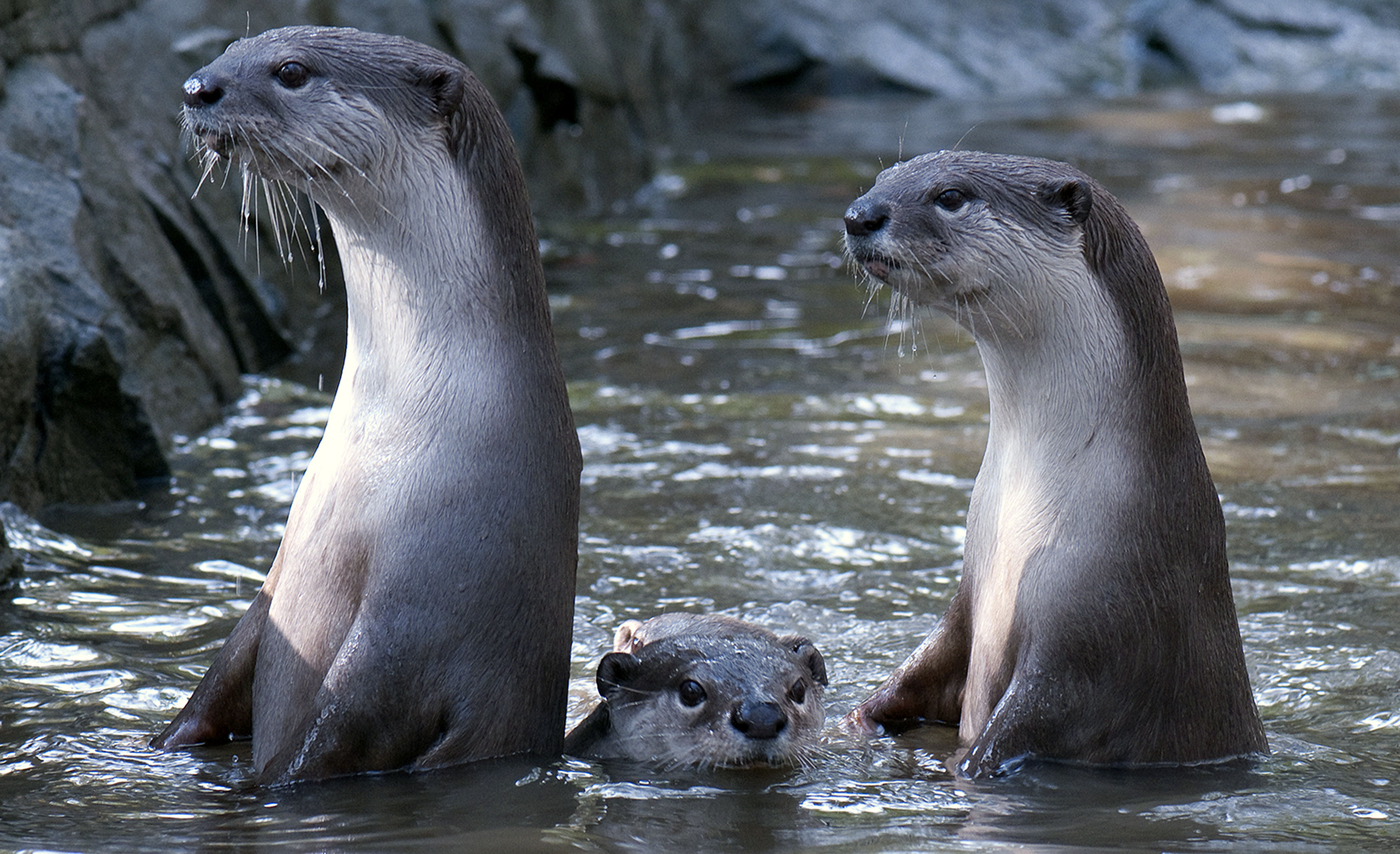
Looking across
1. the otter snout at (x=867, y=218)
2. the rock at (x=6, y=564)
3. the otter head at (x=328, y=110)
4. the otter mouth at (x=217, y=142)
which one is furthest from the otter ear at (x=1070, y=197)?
the rock at (x=6, y=564)

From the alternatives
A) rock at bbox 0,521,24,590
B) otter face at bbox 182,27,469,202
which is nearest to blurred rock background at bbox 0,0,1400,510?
rock at bbox 0,521,24,590

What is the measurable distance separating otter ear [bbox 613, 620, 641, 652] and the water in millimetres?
142

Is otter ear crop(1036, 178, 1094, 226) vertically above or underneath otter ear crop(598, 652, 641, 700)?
above

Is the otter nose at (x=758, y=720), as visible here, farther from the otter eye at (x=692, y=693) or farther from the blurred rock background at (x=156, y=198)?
the blurred rock background at (x=156, y=198)

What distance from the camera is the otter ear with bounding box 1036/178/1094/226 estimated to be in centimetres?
372

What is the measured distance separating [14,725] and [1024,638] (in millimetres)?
2237

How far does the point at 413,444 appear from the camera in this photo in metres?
3.47

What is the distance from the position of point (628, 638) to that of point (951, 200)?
140cm

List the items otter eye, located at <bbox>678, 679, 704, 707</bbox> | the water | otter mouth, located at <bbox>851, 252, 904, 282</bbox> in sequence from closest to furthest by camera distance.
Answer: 1. the water
2. otter mouth, located at <bbox>851, 252, 904, 282</bbox>
3. otter eye, located at <bbox>678, 679, 704, 707</bbox>

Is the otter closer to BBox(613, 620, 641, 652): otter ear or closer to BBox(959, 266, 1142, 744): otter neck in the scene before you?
BBox(613, 620, 641, 652): otter ear

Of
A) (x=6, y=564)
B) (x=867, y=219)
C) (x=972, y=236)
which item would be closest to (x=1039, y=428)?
(x=972, y=236)

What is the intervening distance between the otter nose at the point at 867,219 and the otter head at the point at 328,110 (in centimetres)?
82

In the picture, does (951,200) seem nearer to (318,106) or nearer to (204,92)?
(318,106)

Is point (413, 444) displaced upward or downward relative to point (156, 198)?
downward
